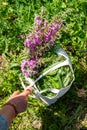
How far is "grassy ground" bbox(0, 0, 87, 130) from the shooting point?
328cm

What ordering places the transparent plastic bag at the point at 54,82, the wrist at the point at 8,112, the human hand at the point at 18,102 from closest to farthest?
the wrist at the point at 8,112 → the human hand at the point at 18,102 → the transparent plastic bag at the point at 54,82

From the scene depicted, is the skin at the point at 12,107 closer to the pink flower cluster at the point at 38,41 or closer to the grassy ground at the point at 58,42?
the pink flower cluster at the point at 38,41

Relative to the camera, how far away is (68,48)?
11.8ft

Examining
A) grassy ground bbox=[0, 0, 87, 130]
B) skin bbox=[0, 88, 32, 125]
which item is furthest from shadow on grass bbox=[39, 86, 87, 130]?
skin bbox=[0, 88, 32, 125]

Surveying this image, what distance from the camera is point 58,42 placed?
137 inches

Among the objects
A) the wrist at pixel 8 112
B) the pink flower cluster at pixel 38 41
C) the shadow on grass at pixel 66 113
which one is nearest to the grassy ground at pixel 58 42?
the shadow on grass at pixel 66 113

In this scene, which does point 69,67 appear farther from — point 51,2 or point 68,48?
point 51,2

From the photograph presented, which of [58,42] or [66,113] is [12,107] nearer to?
[66,113]

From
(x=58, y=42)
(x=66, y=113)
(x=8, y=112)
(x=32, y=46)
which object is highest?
(x=32, y=46)

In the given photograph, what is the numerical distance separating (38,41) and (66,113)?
34.6 inches

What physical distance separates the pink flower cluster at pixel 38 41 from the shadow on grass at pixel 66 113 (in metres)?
0.58

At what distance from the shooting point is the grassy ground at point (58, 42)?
3277mm

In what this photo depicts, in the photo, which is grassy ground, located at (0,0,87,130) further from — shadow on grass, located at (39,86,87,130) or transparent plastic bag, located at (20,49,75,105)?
transparent plastic bag, located at (20,49,75,105)

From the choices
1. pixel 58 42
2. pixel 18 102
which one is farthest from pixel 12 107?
pixel 58 42
